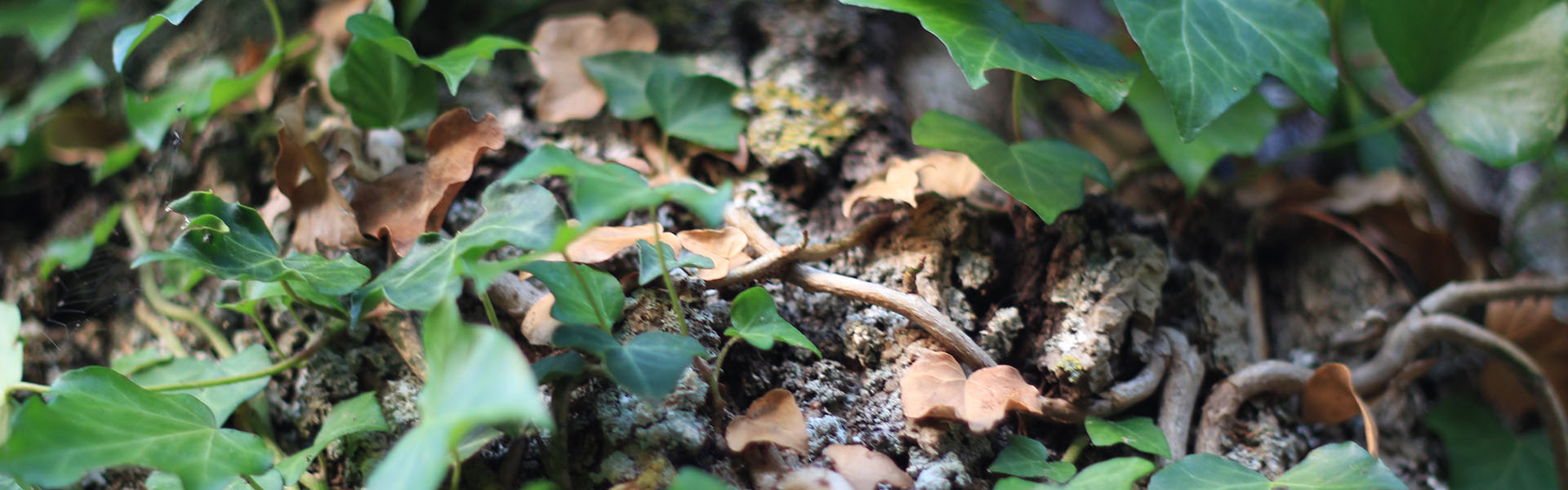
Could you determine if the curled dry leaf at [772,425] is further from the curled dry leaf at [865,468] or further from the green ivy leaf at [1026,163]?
the green ivy leaf at [1026,163]

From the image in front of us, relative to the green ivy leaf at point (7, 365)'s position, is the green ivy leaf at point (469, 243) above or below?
above

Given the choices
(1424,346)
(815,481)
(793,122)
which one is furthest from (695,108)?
(1424,346)

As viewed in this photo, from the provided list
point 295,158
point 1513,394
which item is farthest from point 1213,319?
point 295,158

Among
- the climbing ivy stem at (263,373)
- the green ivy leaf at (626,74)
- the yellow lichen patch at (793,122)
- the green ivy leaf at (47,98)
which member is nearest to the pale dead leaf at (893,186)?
the yellow lichen patch at (793,122)

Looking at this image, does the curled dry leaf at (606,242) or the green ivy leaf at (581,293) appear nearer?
the green ivy leaf at (581,293)

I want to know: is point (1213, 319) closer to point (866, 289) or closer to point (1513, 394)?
point (866, 289)

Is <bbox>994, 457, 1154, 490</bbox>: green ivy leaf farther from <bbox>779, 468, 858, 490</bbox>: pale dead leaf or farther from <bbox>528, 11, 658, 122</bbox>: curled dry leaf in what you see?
<bbox>528, 11, 658, 122</bbox>: curled dry leaf

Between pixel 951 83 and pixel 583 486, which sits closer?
pixel 583 486
